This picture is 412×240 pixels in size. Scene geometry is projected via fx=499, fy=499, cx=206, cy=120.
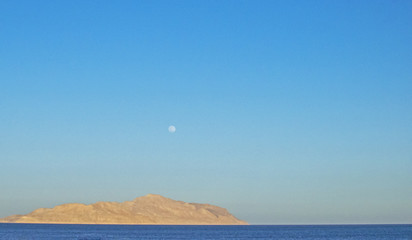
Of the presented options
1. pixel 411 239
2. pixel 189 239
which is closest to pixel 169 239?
pixel 189 239

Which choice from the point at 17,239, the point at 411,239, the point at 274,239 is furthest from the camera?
the point at 274,239

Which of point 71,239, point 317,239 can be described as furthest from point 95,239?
point 317,239

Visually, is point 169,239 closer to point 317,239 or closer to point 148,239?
point 148,239

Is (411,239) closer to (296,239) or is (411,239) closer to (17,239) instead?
(296,239)

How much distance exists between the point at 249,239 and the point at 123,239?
42.0 meters

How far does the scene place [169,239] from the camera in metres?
159

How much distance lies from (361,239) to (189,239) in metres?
51.3

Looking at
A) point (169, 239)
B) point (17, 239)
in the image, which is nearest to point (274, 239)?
point (169, 239)

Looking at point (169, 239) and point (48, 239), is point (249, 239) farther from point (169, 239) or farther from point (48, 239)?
point (48, 239)

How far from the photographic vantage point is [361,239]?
14638 cm

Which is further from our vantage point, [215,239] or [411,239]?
[215,239]

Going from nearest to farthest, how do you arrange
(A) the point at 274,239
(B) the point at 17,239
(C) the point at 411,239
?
(B) the point at 17,239 → (C) the point at 411,239 → (A) the point at 274,239

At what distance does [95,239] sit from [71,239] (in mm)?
8096

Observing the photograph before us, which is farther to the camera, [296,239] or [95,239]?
[296,239]
